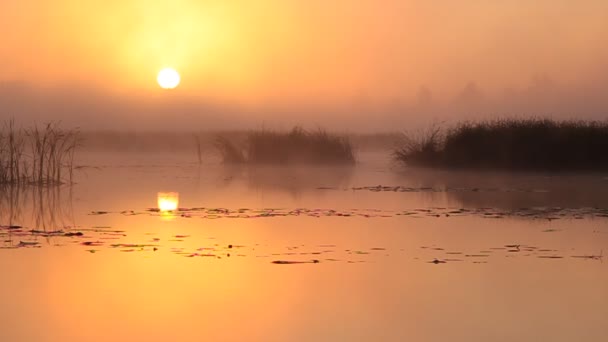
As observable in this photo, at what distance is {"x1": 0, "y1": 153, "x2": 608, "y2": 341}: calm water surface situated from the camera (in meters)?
4.33

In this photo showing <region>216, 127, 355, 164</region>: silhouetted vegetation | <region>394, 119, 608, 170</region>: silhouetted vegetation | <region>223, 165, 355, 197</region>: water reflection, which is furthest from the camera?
<region>216, 127, 355, 164</region>: silhouetted vegetation

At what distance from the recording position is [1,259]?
624 cm

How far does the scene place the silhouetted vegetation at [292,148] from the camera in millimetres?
22672

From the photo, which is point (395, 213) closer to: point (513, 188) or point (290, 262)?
point (290, 262)

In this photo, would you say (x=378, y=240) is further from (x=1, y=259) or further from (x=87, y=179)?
(x=87, y=179)

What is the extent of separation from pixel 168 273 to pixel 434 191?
7.89 meters

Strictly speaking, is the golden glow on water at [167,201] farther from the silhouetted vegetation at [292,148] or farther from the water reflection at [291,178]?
the silhouetted vegetation at [292,148]

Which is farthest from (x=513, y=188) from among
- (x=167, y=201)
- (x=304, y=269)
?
(x=304, y=269)

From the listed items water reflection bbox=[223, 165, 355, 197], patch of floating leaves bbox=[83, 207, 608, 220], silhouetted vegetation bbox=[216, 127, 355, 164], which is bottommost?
patch of floating leaves bbox=[83, 207, 608, 220]

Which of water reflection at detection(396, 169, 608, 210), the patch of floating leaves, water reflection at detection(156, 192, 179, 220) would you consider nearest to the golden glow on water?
water reflection at detection(156, 192, 179, 220)

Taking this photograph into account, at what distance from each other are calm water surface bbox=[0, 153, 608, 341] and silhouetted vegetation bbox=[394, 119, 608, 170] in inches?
270

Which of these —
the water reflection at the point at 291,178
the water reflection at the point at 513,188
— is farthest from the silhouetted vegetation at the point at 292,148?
the water reflection at the point at 513,188

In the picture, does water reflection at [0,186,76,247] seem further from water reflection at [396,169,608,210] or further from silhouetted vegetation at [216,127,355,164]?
silhouetted vegetation at [216,127,355,164]

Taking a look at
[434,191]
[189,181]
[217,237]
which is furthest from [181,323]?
[189,181]
